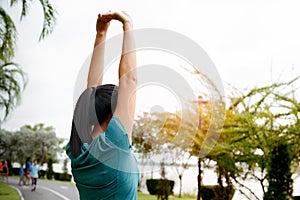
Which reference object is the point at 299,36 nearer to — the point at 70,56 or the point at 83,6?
the point at 83,6

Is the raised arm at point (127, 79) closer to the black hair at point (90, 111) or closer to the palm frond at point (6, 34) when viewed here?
the black hair at point (90, 111)

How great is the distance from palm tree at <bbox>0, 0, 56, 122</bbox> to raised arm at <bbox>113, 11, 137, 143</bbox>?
3.99 meters

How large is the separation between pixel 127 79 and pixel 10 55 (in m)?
5.42

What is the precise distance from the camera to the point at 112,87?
67 centimetres

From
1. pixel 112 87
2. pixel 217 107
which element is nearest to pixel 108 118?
pixel 112 87

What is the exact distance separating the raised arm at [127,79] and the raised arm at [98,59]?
14 centimetres

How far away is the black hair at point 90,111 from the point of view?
2.16ft

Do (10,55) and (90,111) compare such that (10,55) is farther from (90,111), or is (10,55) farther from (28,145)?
(28,145)

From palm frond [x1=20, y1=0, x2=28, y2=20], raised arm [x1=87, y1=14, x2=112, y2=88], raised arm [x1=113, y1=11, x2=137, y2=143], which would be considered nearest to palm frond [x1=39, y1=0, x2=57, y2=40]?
palm frond [x1=20, y1=0, x2=28, y2=20]

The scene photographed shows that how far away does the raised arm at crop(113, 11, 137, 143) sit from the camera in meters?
0.65

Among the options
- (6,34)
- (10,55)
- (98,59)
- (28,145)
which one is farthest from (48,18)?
(28,145)

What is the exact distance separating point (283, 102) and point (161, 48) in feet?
9.48

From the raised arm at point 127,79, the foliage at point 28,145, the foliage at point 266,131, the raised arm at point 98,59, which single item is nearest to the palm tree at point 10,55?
the foliage at point 266,131

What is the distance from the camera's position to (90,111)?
2.20 feet
